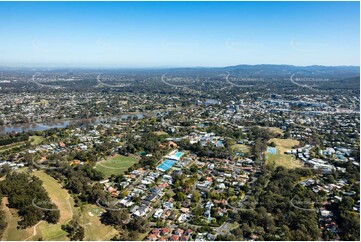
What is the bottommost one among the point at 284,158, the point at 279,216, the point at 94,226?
the point at 94,226

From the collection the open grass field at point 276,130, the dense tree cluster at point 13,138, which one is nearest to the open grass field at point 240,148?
the open grass field at point 276,130

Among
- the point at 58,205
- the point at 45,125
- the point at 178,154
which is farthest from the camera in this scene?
the point at 45,125

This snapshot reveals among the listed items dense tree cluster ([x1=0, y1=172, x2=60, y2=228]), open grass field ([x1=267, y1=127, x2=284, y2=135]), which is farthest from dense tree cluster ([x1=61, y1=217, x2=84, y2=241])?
open grass field ([x1=267, y1=127, x2=284, y2=135])

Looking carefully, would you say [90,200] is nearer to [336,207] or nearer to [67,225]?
[67,225]

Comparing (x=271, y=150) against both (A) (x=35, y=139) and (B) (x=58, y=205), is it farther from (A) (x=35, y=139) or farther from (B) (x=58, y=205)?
(A) (x=35, y=139)

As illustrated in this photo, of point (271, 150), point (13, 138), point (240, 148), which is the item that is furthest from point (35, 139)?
point (271, 150)

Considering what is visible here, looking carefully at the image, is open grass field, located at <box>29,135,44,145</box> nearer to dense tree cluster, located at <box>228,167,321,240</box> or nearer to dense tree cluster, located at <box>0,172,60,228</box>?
dense tree cluster, located at <box>0,172,60,228</box>
